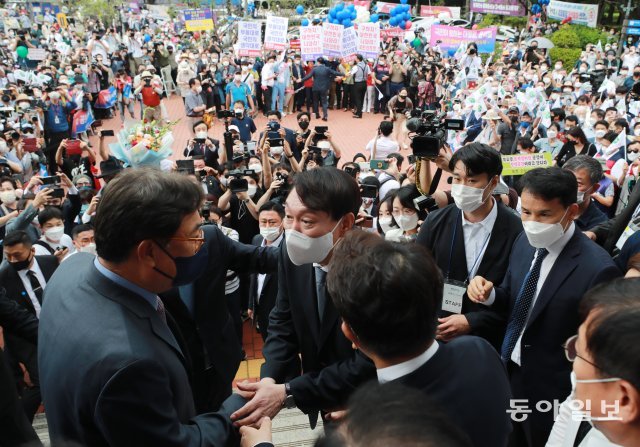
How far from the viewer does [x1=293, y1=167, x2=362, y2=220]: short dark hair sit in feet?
8.36

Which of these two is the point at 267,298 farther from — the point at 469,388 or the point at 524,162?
the point at 524,162

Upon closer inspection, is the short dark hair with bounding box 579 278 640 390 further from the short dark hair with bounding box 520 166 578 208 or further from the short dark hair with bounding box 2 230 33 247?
the short dark hair with bounding box 2 230 33 247

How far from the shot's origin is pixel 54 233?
503 cm

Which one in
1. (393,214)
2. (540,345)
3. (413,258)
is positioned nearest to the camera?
(413,258)

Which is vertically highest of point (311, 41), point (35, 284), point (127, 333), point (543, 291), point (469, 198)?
point (311, 41)

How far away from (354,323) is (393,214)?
9.35 feet

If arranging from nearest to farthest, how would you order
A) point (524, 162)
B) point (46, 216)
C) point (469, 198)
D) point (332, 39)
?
point (469, 198)
point (46, 216)
point (524, 162)
point (332, 39)

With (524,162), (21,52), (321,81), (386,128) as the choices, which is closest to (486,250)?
(524,162)

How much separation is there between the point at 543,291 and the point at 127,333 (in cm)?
208

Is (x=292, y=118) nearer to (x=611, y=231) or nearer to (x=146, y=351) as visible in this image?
(x=611, y=231)

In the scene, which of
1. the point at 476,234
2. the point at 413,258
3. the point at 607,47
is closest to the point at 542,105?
the point at 476,234

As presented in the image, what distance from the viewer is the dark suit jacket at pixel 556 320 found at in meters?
2.68

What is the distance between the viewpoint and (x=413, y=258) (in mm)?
1660

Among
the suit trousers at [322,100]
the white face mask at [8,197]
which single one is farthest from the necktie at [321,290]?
the suit trousers at [322,100]
